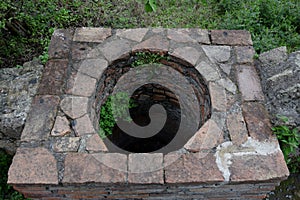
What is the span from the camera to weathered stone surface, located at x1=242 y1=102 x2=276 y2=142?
266 centimetres

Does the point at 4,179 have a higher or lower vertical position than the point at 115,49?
lower

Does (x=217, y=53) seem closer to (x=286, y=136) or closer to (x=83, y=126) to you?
(x=286, y=136)

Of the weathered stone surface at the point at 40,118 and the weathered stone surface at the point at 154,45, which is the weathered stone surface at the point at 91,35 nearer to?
the weathered stone surface at the point at 154,45

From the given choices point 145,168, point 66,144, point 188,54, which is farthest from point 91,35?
point 145,168

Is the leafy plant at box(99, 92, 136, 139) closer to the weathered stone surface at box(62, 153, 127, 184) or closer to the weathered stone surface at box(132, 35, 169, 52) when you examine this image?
the weathered stone surface at box(132, 35, 169, 52)

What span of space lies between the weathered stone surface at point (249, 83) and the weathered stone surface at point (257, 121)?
0.09 metres

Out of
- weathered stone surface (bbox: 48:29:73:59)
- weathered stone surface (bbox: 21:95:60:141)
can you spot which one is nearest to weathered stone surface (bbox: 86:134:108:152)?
weathered stone surface (bbox: 21:95:60:141)

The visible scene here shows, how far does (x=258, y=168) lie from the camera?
2461mm

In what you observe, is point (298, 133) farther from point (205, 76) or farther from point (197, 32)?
point (197, 32)

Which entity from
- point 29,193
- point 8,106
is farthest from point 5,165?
point 29,193

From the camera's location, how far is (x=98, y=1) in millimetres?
4801

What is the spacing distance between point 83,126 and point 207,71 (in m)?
1.37

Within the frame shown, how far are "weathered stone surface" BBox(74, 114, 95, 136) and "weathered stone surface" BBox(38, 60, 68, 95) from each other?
0.40 metres

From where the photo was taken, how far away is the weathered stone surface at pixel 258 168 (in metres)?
2.41
